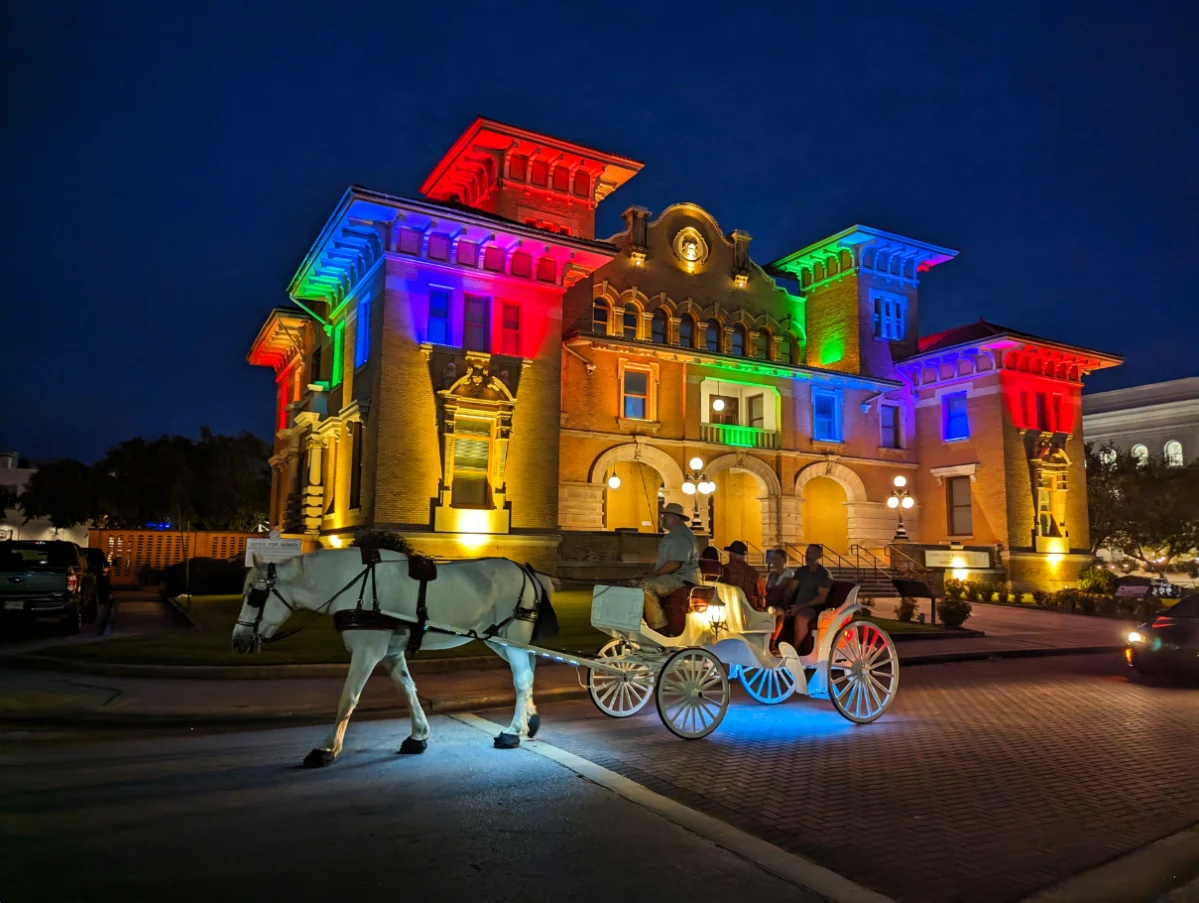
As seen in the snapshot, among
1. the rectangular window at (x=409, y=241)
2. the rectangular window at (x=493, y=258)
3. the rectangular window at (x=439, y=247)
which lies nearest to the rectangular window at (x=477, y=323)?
the rectangular window at (x=493, y=258)

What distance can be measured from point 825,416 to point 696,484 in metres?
9.85

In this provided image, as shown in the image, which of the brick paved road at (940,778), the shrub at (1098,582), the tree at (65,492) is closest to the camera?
the brick paved road at (940,778)

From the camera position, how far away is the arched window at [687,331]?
115 feet

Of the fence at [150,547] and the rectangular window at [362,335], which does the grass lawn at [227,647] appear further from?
the fence at [150,547]

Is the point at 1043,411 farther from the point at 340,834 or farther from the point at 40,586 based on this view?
the point at 340,834

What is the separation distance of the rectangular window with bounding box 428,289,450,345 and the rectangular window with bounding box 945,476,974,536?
2347cm

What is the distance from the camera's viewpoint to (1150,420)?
64.0 metres

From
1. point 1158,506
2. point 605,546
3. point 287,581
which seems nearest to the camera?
point 287,581

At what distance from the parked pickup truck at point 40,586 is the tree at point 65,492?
38.1 metres

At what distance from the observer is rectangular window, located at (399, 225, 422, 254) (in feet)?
84.1

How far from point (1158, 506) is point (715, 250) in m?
26.2

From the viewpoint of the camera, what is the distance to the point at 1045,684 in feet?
45.6

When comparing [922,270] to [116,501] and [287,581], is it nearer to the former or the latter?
[287,581]

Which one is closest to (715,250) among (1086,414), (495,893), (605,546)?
(605,546)
